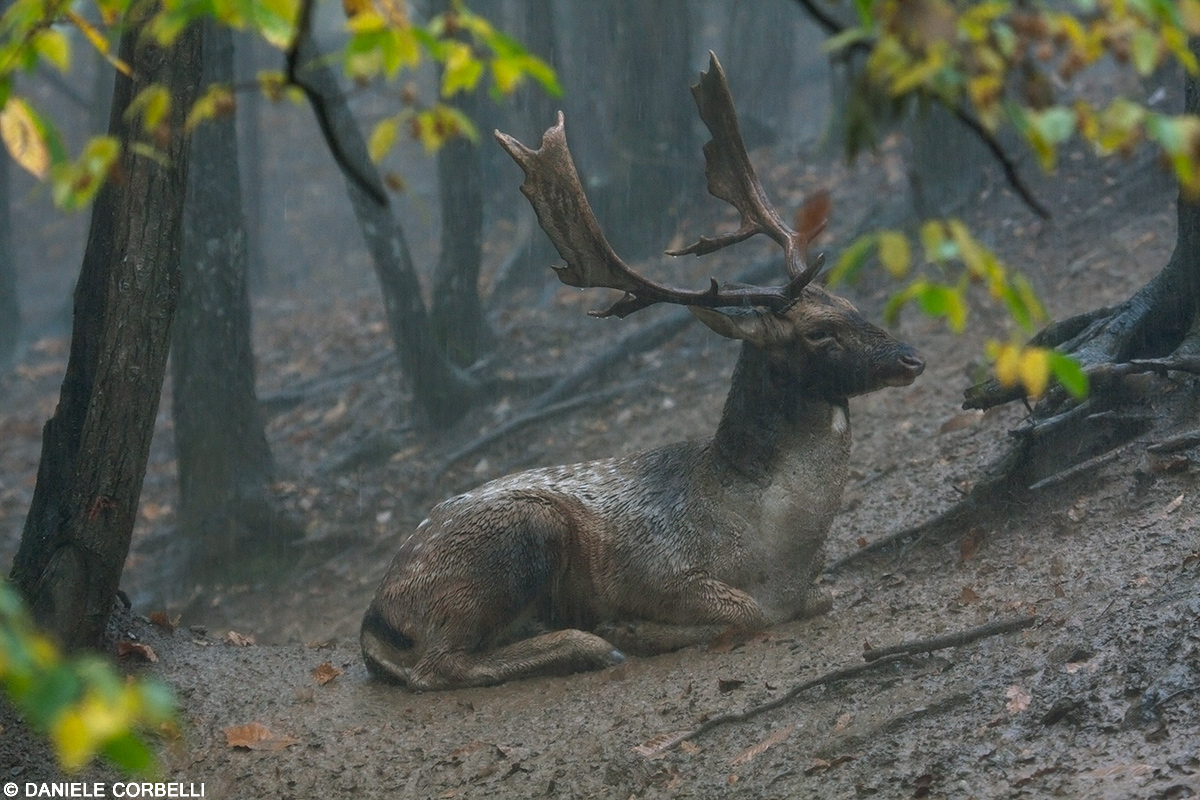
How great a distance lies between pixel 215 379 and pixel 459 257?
3.36 m

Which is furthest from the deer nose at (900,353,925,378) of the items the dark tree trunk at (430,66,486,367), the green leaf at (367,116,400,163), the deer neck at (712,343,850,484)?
the dark tree trunk at (430,66,486,367)

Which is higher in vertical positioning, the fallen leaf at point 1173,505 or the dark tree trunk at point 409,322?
the dark tree trunk at point 409,322

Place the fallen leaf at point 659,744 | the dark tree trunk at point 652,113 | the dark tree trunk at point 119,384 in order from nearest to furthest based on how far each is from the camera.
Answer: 1. the fallen leaf at point 659,744
2. the dark tree trunk at point 119,384
3. the dark tree trunk at point 652,113

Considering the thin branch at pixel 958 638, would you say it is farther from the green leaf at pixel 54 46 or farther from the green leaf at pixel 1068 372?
the green leaf at pixel 54 46

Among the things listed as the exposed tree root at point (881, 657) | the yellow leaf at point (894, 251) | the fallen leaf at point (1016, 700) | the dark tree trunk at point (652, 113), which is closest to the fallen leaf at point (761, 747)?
the exposed tree root at point (881, 657)

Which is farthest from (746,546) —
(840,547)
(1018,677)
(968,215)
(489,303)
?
(489,303)

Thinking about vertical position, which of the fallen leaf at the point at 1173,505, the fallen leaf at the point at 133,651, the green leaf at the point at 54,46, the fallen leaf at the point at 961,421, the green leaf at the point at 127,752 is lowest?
the fallen leaf at the point at 961,421

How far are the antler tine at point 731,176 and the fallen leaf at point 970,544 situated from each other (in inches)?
66.8

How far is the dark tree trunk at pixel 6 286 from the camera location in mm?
18547

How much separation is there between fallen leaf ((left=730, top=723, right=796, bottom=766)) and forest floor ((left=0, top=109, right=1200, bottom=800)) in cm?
3

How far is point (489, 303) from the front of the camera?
15.3m

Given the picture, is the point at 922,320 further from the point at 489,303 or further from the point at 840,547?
the point at 489,303

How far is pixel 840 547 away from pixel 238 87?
5301mm

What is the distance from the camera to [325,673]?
6.39 metres
